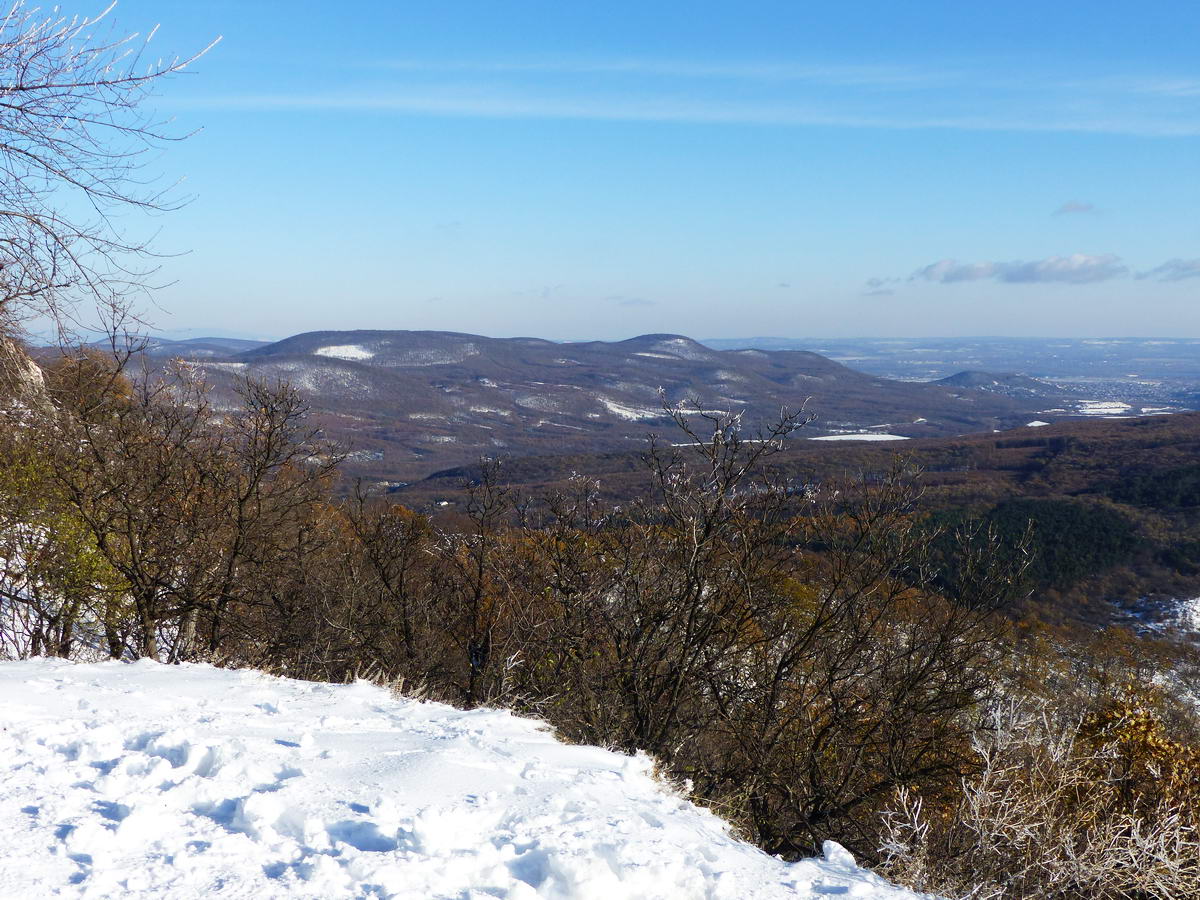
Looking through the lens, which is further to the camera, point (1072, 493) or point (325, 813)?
point (1072, 493)

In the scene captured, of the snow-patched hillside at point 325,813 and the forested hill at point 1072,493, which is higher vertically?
the snow-patched hillside at point 325,813

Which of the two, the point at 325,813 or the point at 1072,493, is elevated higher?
the point at 325,813

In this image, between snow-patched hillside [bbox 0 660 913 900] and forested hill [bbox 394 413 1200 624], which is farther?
forested hill [bbox 394 413 1200 624]

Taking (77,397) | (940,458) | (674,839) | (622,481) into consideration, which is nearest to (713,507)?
(674,839)

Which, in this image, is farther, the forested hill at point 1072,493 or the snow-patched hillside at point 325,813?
the forested hill at point 1072,493

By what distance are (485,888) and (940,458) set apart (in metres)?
Result: 128

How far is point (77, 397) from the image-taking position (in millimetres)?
10852

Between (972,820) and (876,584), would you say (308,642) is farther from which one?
(972,820)

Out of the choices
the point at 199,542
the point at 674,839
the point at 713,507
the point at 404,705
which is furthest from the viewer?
the point at 199,542

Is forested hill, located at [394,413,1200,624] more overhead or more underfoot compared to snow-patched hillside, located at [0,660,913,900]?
more underfoot

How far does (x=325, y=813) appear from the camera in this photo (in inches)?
158

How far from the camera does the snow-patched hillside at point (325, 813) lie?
11.3 feet

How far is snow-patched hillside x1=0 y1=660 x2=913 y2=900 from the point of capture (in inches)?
→ 136

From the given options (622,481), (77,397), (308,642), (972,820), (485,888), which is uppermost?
(77,397)
